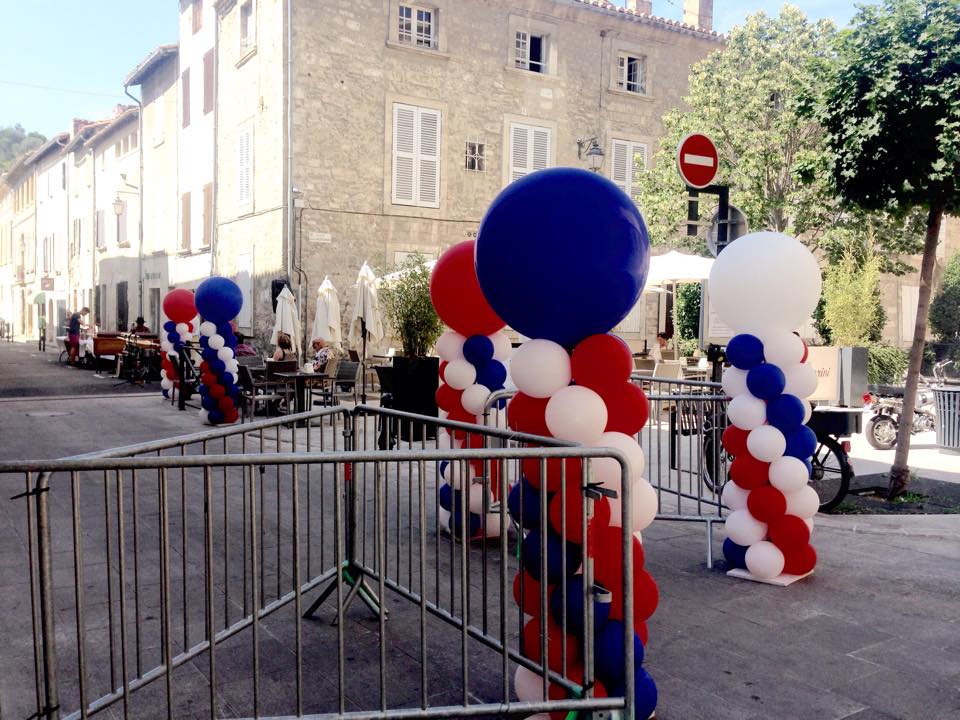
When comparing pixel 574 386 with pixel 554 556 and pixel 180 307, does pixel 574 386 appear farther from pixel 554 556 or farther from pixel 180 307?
pixel 180 307

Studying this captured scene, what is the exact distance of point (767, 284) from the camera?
5.20m

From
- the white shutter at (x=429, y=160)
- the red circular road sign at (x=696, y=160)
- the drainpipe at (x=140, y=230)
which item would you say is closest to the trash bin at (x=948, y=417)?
the red circular road sign at (x=696, y=160)

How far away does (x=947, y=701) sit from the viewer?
3.55 m

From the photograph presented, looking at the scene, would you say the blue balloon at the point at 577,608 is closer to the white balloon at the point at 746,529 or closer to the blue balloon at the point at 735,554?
the white balloon at the point at 746,529

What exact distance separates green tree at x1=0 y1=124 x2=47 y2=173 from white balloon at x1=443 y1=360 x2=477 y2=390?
334ft

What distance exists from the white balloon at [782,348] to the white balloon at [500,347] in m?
1.76

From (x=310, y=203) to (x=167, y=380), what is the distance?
5.82 meters

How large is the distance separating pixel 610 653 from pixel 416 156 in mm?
18629

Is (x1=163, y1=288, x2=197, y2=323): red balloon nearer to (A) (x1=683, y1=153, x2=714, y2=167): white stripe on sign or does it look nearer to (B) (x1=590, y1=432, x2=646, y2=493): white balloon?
(A) (x1=683, y1=153, x2=714, y2=167): white stripe on sign

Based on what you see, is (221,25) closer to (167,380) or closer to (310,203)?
(310,203)

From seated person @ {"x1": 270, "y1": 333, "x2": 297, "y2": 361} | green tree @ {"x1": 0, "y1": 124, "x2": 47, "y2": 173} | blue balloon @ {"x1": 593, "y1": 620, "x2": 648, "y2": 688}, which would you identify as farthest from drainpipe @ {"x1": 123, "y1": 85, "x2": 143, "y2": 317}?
green tree @ {"x1": 0, "y1": 124, "x2": 47, "y2": 173}

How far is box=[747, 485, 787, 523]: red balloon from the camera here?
17.0 feet

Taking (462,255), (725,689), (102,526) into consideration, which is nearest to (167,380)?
(102,526)

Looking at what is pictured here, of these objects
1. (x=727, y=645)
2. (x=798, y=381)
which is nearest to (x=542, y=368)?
(x=727, y=645)
